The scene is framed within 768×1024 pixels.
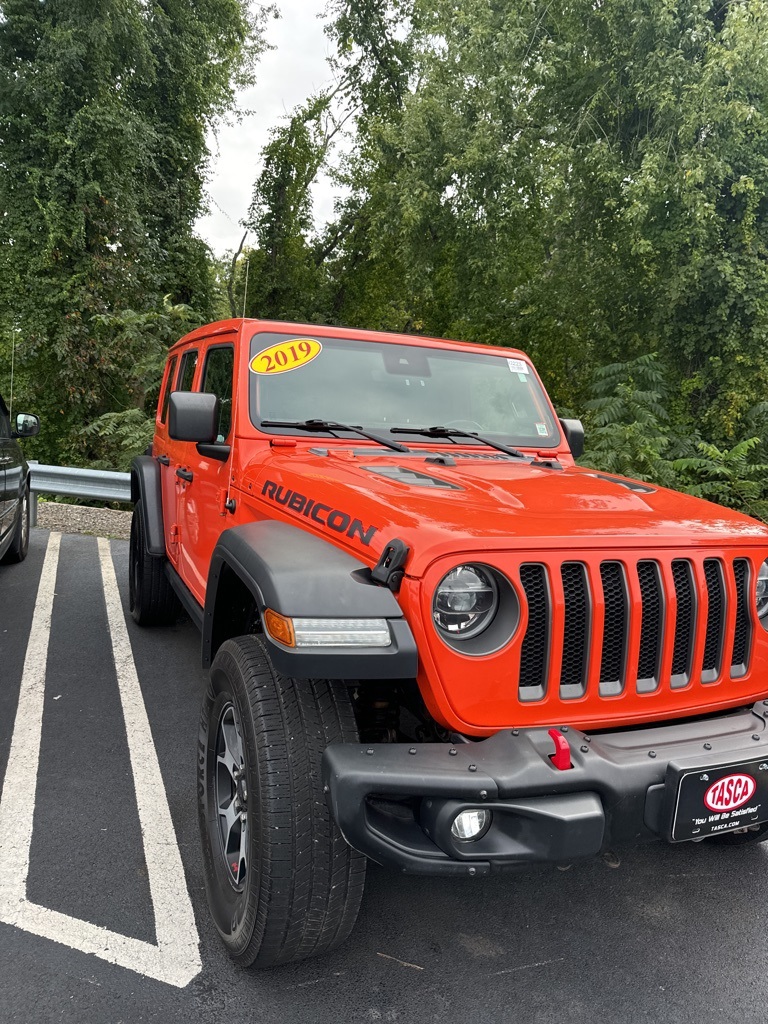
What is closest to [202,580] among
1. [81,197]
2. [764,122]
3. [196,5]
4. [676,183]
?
[676,183]

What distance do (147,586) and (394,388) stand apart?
2.54m

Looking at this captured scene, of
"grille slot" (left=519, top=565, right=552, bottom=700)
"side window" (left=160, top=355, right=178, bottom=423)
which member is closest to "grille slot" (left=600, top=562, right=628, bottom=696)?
"grille slot" (left=519, top=565, right=552, bottom=700)

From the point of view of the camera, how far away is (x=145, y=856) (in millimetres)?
2811

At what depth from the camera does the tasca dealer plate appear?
6.45 ft

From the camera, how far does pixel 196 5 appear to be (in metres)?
16.5

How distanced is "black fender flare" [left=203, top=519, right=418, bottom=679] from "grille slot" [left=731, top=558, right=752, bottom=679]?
1.12 metres

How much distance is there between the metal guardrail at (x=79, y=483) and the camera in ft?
28.0

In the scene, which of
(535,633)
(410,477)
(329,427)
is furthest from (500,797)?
(329,427)

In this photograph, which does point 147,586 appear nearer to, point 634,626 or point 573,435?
point 573,435

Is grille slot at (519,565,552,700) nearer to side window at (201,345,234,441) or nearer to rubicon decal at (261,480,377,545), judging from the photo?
rubicon decal at (261,480,377,545)

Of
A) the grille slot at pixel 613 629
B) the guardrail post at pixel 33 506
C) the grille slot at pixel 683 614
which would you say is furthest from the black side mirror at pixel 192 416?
the guardrail post at pixel 33 506

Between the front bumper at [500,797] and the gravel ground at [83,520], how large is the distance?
766 cm

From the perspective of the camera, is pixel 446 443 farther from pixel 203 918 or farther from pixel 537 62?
pixel 537 62

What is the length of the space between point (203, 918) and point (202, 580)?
160 cm
